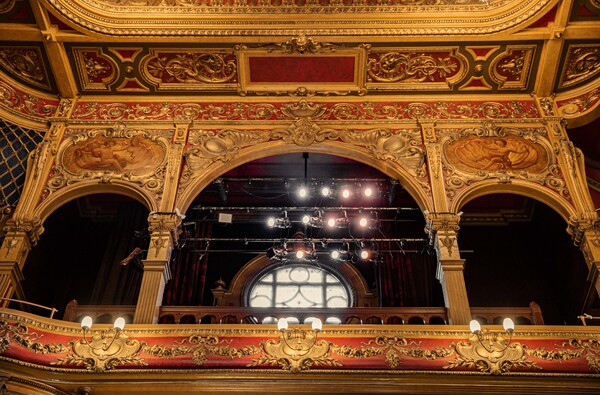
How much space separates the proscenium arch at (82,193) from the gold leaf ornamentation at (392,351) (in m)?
3.61

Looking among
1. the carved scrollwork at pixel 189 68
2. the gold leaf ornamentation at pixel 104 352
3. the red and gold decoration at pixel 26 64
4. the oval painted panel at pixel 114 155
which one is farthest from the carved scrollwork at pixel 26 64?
the gold leaf ornamentation at pixel 104 352

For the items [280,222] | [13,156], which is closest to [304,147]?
[280,222]

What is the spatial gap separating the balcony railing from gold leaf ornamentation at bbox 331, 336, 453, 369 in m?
0.93

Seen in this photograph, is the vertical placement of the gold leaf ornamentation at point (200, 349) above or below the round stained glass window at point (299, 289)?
below

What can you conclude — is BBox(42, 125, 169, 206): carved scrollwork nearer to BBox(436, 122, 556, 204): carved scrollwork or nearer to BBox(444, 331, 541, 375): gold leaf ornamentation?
BBox(436, 122, 556, 204): carved scrollwork

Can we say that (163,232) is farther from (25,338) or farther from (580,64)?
(580,64)

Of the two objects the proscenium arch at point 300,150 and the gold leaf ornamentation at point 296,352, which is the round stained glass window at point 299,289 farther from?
the gold leaf ornamentation at point 296,352

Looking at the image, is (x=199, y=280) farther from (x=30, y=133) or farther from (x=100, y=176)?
(x=30, y=133)

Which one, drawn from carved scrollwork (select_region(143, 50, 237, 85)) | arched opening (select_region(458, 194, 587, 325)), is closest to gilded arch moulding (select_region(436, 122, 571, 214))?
arched opening (select_region(458, 194, 587, 325))

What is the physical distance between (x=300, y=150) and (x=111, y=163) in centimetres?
286

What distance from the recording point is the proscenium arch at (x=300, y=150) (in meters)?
9.72

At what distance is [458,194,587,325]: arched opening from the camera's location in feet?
37.7

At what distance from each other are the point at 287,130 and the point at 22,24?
430 cm

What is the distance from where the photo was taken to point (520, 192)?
32.6ft
